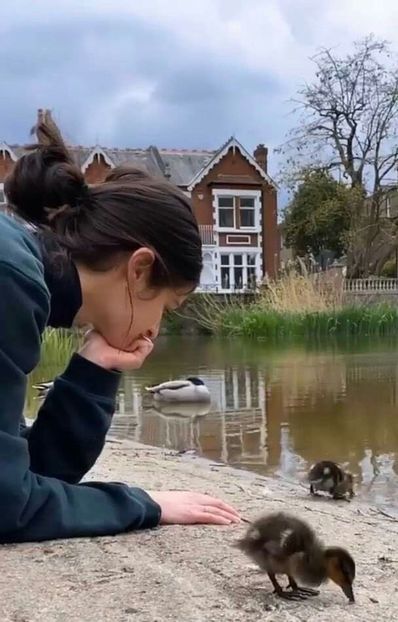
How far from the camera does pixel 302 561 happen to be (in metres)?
2.06

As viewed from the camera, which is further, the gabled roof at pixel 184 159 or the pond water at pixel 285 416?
the gabled roof at pixel 184 159

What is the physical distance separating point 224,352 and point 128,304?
13.5 metres

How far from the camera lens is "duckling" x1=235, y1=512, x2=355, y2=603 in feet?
6.74

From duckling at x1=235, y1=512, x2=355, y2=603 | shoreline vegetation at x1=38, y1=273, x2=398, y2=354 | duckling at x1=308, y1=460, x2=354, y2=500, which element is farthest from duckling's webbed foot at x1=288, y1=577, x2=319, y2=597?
shoreline vegetation at x1=38, y1=273, x2=398, y2=354

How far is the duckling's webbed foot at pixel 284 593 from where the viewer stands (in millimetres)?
2018

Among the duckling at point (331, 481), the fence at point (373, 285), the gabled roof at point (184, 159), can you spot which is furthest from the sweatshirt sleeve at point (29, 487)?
the gabled roof at point (184, 159)

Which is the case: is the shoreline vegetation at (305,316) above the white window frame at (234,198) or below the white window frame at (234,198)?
below

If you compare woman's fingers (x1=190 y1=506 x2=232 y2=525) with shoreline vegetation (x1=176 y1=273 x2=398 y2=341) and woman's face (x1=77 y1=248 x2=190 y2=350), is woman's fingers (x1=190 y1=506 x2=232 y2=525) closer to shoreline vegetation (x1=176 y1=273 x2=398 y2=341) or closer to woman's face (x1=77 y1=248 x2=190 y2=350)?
woman's face (x1=77 y1=248 x2=190 y2=350)

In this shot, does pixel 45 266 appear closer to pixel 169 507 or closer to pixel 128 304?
pixel 128 304

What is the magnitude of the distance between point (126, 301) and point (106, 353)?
234 mm

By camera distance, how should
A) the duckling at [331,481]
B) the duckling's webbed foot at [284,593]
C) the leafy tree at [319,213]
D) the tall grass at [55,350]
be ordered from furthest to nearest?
the leafy tree at [319,213], the tall grass at [55,350], the duckling at [331,481], the duckling's webbed foot at [284,593]

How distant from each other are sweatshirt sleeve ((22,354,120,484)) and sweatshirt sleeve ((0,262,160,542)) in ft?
0.45

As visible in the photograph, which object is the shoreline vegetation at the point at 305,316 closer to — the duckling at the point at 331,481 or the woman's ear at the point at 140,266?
the duckling at the point at 331,481

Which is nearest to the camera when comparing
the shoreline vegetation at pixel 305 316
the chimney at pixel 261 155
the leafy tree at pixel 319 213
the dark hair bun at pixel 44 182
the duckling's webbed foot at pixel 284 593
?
the duckling's webbed foot at pixel 284 593
